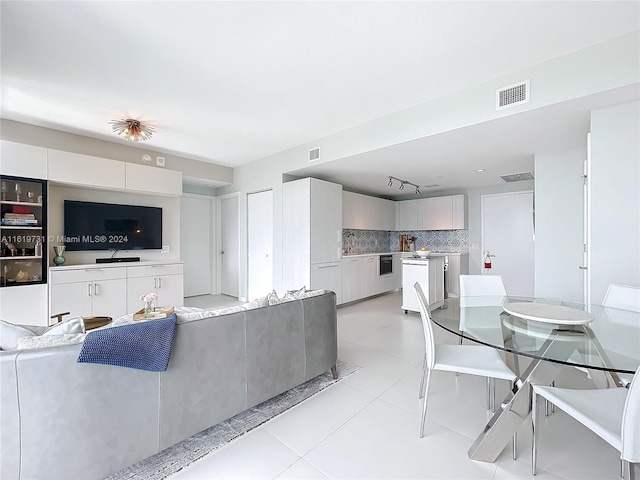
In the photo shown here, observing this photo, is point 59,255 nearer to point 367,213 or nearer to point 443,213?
point 367,213

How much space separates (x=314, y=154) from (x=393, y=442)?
3.51m

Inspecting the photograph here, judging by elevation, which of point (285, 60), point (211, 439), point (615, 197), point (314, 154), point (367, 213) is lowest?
point (211, 439)

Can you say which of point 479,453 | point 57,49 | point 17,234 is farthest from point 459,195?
point 17,234

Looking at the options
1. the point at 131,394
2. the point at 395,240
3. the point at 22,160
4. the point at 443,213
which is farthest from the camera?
the point at 395,240

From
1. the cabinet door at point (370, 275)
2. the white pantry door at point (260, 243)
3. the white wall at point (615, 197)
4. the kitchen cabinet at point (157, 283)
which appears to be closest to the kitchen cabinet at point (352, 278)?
the cabinet door at point (370, 275)

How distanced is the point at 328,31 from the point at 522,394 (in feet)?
8.37

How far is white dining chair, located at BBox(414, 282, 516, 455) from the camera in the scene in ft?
5.80

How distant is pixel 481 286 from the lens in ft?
9.56

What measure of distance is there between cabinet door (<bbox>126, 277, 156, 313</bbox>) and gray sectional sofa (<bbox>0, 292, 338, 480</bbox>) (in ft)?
10.6

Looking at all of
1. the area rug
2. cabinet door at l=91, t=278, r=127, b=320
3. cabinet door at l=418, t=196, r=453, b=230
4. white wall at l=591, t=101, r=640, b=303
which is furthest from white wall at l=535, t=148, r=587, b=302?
cabinet door at l=91, t=278, r=127, b=320

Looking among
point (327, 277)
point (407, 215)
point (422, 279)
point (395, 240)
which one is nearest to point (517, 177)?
point (407, 215)

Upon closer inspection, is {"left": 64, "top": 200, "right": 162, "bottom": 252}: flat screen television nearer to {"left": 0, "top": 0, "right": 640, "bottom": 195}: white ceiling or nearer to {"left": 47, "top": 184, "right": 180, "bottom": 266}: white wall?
{"left": 47, "top": 184, "right": 180, "bottom": 266}: white wall

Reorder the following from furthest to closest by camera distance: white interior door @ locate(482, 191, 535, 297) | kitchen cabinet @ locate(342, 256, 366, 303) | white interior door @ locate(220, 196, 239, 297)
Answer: white interior door @ locate(220, 196, 239, 297) < white interior door @ locate(482, 191, 535, 297) < kitchen cabinet @ locate(342, 256, 366, 303)

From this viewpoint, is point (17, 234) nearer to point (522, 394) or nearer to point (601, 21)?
point (522, 394)
